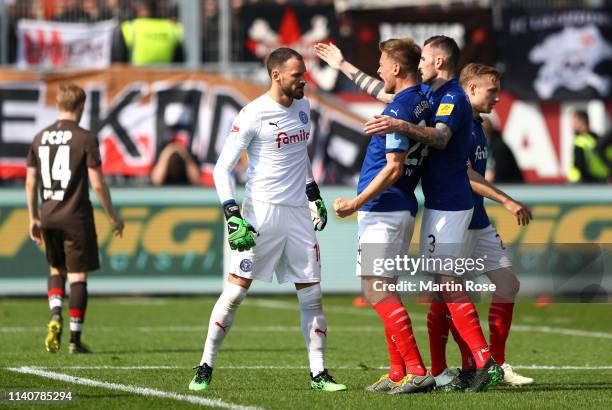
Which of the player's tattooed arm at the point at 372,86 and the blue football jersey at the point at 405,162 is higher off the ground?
the player's tattooed arm at the point at 372,86

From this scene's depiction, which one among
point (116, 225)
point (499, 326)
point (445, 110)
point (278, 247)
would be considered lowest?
point (499, 326)

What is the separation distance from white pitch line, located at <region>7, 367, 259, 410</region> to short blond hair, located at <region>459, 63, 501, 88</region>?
3.07 m

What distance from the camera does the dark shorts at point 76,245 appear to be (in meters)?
13.2

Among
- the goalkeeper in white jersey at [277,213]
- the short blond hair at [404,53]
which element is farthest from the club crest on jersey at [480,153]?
the goalkeeper in white jersey at [277,213]

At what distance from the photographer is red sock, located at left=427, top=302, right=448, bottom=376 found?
1041 centimetres

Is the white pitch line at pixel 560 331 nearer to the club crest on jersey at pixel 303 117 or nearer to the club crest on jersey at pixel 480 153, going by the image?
the club crest on jersey at pixel 480 153

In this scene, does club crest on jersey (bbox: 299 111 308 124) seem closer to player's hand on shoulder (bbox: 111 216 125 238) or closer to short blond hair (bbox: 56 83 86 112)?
player's hand on shoulder (bbox: 111 216 125 238)

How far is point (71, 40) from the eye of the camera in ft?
74.5

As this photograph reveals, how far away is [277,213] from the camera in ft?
33.0

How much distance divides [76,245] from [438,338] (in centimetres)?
411

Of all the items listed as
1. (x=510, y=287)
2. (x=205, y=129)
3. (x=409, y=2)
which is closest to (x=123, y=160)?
(x=205, y=129)

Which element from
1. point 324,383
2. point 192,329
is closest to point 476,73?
point 324,383

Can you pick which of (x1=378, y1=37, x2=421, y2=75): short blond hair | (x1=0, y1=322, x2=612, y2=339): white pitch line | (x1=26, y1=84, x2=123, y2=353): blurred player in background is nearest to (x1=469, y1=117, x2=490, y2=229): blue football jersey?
(x1=378, y1=37, x2=421, y2=75): short blond hair

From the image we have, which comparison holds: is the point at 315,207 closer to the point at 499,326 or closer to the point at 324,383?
the point at 324,383
